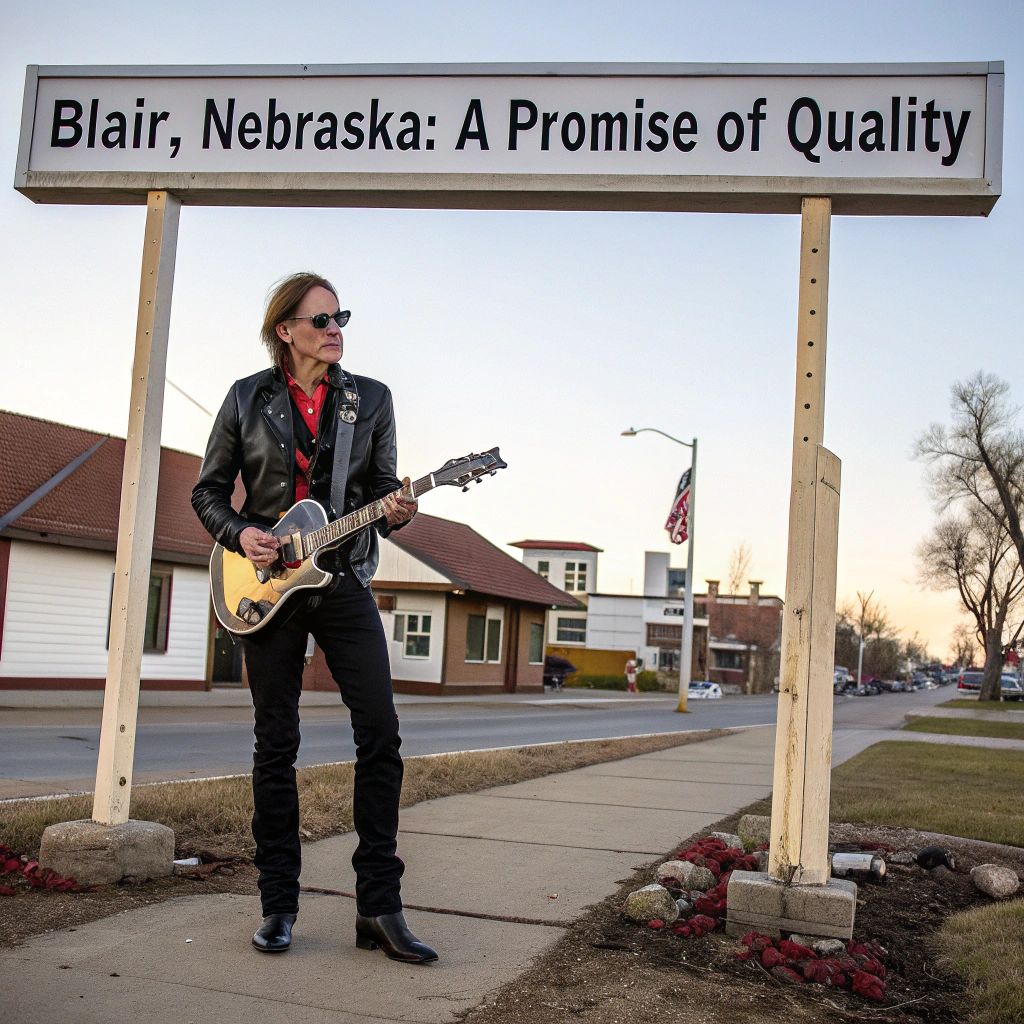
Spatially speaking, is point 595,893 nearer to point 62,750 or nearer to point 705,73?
point 705,73

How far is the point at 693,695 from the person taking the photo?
190ft

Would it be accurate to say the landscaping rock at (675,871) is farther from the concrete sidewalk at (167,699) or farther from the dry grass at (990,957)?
the concrete sidewalk at (167,699)

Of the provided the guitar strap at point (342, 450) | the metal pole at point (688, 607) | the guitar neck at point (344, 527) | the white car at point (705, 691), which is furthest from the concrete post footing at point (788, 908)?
the white car at point (705, 691)

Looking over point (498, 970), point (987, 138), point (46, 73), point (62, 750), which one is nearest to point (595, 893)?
point (498, 970)

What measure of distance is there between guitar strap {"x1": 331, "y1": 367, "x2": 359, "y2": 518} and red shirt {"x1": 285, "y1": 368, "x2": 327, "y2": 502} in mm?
95

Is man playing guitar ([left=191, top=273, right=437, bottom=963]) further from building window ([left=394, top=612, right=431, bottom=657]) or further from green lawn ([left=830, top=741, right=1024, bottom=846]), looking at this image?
building window ([left=394, top=612, right=431, bottom=657])

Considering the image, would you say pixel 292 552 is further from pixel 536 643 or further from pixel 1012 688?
pixel 1012 688

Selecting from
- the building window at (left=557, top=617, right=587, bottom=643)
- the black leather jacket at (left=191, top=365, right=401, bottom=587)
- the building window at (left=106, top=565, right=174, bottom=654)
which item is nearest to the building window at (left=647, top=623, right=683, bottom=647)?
the building window at (left=557, top=617, right=587, bottom=643)

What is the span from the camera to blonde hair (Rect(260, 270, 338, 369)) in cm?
376

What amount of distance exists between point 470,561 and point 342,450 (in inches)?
1260

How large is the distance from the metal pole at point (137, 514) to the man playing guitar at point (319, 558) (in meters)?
0.85

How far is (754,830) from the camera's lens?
5816 mm

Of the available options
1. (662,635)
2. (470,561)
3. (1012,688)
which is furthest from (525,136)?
(662,635)

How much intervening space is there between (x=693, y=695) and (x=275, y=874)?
5611cm
